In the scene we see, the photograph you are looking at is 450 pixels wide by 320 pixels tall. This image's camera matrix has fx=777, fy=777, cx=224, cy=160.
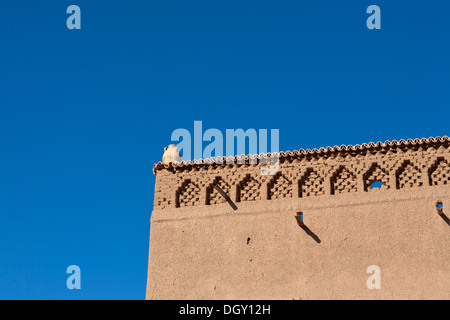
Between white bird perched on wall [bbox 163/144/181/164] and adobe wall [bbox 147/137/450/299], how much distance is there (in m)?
0.41

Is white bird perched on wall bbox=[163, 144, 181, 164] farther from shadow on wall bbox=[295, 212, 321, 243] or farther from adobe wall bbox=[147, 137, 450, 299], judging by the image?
shadow on wall bbox=[295, 212, 321, 243]

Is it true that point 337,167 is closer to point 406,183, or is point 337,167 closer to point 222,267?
point 406,183

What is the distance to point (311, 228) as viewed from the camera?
40.4ft

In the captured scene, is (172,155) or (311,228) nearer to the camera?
(311,228)

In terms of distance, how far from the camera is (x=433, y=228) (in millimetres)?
11719

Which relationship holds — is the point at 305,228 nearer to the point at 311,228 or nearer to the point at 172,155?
the point at 311,228

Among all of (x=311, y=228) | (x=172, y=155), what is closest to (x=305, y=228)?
(x=311, y=228)

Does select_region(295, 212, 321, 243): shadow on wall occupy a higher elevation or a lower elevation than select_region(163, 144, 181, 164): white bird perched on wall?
lower

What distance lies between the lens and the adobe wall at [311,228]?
38.4 ft

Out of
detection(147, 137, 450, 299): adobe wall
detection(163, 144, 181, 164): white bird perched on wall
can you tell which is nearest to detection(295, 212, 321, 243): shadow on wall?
detection(147, 137, 450, 299): adobe wall

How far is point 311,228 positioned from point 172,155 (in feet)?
9.63

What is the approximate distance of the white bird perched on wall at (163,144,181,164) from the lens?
1368 cm

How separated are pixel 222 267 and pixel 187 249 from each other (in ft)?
2.31
